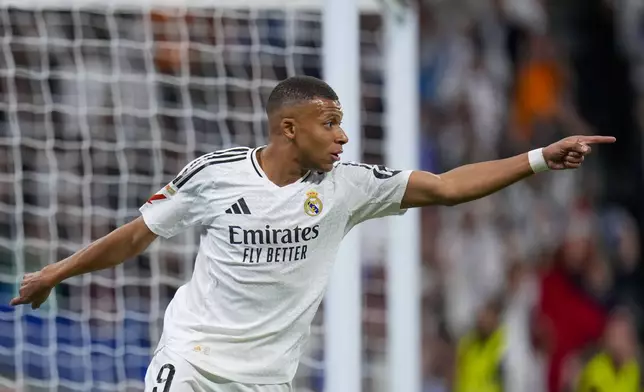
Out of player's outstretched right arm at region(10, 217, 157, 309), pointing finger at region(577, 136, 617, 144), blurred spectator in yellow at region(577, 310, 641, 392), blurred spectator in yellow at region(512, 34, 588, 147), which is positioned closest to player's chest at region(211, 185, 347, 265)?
player's outstretched right arm at region(10, 217, 157, 309)

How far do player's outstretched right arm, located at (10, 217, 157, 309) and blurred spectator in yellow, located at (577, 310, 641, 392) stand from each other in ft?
17.0

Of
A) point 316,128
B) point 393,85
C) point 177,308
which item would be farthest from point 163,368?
point 393,85

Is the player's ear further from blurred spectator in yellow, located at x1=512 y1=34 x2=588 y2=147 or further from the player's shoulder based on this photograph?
blurred spectator in yellow, located at x1=512 y1=34 x2=588 y2=147

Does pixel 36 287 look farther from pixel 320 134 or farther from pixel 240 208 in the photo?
pixel 320 134

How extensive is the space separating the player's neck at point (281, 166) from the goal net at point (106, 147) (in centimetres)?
209

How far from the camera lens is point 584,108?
1109cm

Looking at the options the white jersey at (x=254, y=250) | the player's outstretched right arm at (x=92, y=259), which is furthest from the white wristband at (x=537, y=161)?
the player's outstretched right arm at (x=92, y=259)

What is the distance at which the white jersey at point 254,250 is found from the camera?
15.2 feet

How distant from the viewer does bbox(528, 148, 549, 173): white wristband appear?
14.8 ft

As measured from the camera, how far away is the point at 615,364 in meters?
9.12

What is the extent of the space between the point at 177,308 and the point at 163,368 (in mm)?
268

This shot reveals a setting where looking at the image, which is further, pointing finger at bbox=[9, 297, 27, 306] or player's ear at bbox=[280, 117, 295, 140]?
pointing finger at bbox=[9, 297, 27, 306]

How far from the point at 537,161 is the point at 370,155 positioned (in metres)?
4.50

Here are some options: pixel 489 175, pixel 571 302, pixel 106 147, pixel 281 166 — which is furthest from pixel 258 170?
pixel 571 302
